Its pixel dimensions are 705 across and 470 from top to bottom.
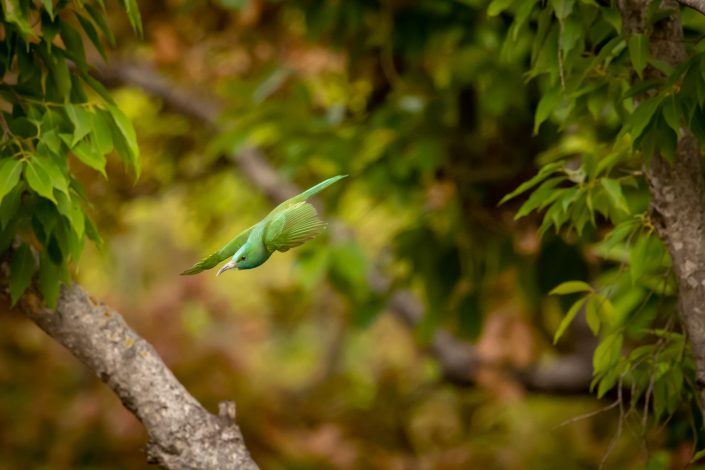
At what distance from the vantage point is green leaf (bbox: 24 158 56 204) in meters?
1.50

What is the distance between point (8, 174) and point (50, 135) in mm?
133

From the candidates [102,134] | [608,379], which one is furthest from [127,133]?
[608,379]

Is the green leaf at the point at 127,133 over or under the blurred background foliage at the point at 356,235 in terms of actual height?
over

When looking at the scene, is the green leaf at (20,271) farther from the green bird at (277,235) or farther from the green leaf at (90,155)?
the green bird at (277,235)

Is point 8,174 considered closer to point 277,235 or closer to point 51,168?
point 51,168

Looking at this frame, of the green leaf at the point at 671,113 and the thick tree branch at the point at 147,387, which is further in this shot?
the thick tree branch at the point at 147,387

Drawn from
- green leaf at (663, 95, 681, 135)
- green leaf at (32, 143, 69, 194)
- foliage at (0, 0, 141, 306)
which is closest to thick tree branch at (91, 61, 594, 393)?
foliage at (0, 0, 141, 306)

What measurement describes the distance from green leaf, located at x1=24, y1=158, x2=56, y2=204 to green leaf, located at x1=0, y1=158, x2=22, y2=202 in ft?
0.04

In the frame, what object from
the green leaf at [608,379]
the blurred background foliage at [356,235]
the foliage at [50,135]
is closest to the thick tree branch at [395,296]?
the blurred background foliage at [356,235]

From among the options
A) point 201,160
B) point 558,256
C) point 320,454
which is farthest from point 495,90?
point 201,160

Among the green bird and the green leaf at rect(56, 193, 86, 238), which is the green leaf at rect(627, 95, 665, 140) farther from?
the green leaf at rect(56, 193, 86, 238)

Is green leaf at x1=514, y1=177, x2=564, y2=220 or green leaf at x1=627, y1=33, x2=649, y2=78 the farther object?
green leaf at x1=514, y1=177, x2=564, y2=220

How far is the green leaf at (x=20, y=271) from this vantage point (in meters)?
1.69

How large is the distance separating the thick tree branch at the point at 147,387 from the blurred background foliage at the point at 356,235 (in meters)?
0.69
